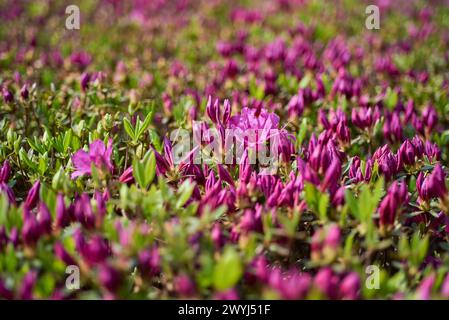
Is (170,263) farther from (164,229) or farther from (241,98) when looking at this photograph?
(241,98)

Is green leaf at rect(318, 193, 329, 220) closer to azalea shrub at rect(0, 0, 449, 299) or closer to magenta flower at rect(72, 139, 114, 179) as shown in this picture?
azalea shrub at rect(0, 0, 449, 299)

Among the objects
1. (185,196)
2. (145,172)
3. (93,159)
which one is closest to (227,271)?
(185,196)

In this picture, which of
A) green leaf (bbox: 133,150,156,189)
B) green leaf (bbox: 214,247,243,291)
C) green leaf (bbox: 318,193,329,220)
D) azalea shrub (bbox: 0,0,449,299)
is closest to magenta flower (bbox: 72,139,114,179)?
azalea shrub (bbox: 0,0,449,299)

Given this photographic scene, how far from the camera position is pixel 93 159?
7.07ft

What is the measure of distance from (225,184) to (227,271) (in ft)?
2.85

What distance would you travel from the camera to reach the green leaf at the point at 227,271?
5.32ft

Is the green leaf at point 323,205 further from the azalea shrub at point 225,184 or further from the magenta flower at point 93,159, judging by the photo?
the magenta flower at point 93,159

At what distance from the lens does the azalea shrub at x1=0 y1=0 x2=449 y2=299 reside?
1.76 m

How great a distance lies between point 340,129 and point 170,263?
1.33 m

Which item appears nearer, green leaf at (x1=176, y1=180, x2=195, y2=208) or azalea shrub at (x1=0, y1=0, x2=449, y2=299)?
azalea shrub at (x1=0, y1=0, x2=449, y2=299)

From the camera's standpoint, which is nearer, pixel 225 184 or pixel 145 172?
pixel 145 172

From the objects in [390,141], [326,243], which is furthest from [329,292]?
[390,141]

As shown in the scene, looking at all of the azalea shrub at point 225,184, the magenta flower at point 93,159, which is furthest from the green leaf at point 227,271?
the magenta flower at point 93,159

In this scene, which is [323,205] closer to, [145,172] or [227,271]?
[227,271]
